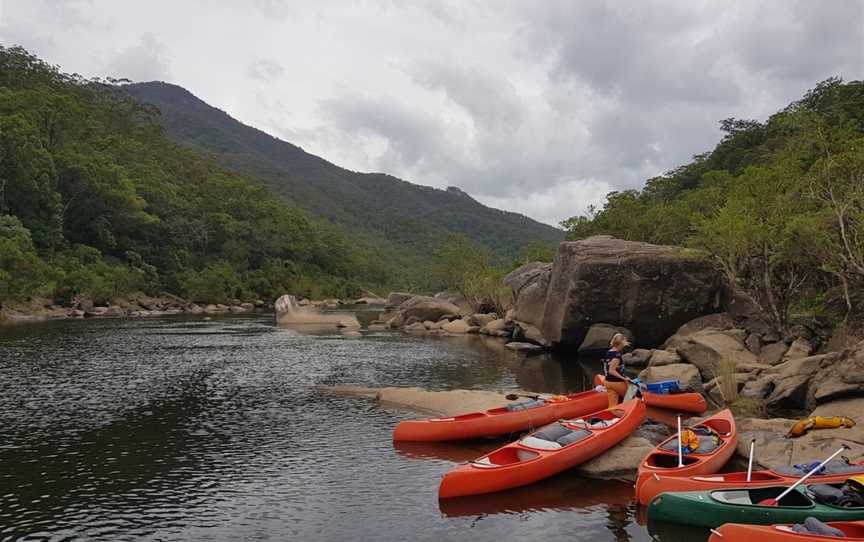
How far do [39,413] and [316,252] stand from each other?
86.8 metres

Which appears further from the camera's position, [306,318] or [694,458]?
[306,318]

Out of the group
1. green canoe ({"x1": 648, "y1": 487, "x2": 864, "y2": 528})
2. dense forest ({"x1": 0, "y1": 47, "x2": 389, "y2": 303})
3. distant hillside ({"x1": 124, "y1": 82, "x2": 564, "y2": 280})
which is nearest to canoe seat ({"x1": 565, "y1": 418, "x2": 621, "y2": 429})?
green canoe ({"x1": 648, "y1": 487, "x2": 864, "y2": 528})

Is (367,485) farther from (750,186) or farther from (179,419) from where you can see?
(750,186)

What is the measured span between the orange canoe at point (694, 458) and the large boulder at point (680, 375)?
6908 millimetres

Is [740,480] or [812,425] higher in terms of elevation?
[812,425]

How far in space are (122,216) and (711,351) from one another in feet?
212

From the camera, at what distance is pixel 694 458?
11.7m

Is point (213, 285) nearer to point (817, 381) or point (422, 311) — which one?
point (422, 311)

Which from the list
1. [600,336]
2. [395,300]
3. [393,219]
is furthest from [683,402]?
[393,219]

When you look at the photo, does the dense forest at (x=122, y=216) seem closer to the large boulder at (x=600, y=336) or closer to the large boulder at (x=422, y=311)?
the large boulder at (x=422, y=311)

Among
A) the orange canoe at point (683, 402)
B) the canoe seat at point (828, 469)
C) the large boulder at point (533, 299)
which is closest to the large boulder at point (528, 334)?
the large boulder at point (533, 299)

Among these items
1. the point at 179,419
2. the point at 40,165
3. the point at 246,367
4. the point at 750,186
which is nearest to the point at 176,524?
the point at 179,419

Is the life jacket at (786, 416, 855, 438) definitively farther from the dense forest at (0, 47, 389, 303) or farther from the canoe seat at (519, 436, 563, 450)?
the dense forest at (0, 47, 389, 303)

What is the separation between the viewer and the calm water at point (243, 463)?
10.5 metres
